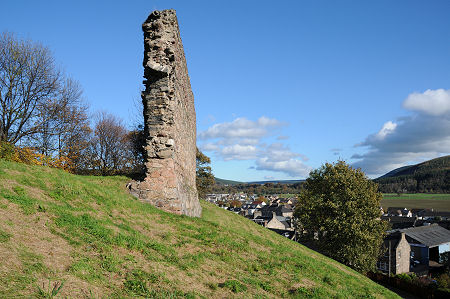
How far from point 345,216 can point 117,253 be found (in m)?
22.1

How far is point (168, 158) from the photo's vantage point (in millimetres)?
11609

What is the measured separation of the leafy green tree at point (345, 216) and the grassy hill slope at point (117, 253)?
50.7 feet

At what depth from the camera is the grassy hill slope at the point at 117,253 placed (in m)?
4.41

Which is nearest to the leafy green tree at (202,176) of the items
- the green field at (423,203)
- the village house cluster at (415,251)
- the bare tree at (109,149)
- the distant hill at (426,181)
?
the bare tree at (109,149)

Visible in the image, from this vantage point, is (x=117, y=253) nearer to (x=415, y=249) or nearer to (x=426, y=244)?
(x=426, y=244)

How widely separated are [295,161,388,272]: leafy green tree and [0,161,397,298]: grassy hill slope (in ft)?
50.7

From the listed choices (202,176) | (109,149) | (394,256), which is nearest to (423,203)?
(394,256)

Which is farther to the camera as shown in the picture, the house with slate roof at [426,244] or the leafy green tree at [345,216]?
the house with slate roof at [426,244]

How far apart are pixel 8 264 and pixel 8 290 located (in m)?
0.68

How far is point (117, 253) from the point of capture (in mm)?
5602

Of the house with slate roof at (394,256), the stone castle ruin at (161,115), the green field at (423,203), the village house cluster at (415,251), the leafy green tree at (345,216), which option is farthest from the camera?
the green field at (423,203)

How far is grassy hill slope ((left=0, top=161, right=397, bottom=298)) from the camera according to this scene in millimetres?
4406

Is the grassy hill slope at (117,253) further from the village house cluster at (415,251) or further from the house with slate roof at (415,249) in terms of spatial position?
the house with slate roof at (415,249)

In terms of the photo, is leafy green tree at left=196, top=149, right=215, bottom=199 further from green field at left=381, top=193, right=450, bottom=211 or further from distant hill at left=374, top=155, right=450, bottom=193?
distant hill at left=374, top=155, right=450, bottom=193
